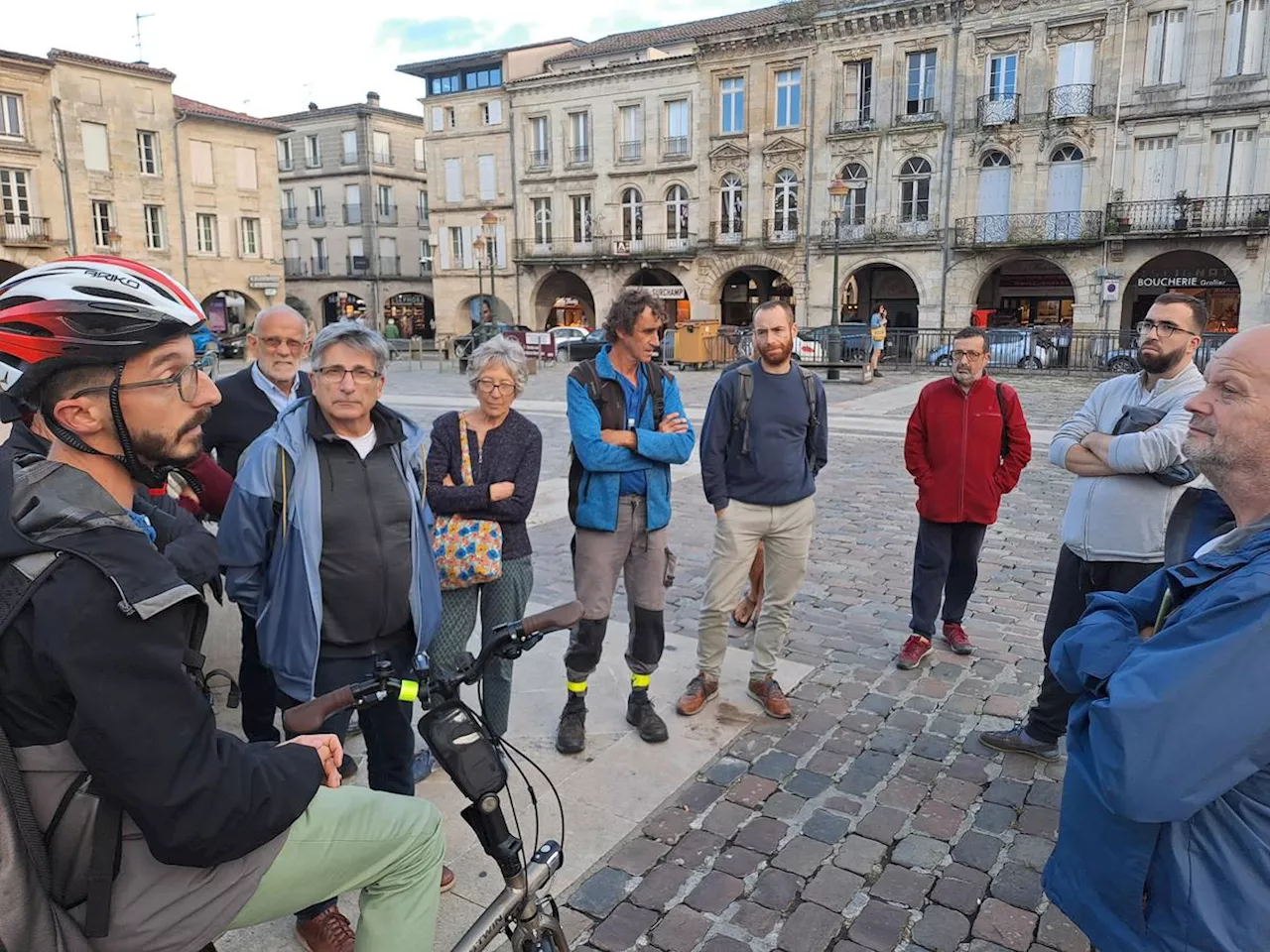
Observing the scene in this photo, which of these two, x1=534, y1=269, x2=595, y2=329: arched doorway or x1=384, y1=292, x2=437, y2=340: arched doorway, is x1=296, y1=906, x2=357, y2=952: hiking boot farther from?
x1=384, y1=292, x2=437, y2=340: arched doorway

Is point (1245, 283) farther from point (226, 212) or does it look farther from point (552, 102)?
point (226, 212)

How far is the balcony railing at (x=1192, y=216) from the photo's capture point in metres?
27.3

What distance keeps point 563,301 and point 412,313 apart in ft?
45.3

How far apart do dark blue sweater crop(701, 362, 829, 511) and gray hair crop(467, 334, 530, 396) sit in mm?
1033

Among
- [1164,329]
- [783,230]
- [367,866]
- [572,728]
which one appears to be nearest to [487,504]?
[572,728]

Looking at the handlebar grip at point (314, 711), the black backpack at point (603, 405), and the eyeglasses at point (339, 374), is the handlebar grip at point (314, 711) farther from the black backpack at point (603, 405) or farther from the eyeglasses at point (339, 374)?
the black backpack at point (603, 405)

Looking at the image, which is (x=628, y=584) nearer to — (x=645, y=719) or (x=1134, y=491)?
(x=645, y=719)

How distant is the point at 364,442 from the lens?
3.03m

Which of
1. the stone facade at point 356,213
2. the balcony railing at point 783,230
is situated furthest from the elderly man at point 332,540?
the stone facade at point 356,213

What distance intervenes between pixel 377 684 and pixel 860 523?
23.2 ft

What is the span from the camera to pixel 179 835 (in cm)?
151

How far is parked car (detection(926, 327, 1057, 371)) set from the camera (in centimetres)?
2550

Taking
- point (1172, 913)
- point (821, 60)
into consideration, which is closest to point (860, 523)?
point (1172, 913)

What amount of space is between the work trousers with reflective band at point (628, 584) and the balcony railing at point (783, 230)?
106 feet
